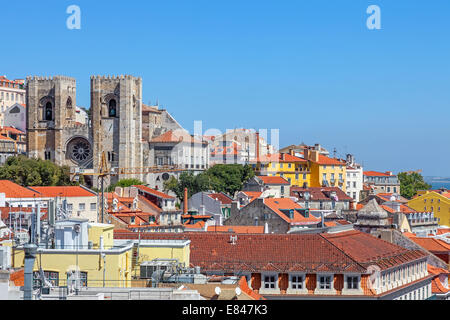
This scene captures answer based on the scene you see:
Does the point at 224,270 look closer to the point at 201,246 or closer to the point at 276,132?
the point at 201,246

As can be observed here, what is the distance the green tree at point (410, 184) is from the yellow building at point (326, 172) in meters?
28.7

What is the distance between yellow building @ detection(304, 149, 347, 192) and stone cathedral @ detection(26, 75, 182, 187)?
2239 cm

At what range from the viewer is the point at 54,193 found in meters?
80.1

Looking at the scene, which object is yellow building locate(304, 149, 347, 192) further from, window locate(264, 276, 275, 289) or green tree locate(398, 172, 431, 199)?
window locate(264, 276, 275, 289)

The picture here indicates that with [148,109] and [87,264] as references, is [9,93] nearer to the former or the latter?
[148,109]

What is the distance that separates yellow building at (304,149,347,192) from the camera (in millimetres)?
127625

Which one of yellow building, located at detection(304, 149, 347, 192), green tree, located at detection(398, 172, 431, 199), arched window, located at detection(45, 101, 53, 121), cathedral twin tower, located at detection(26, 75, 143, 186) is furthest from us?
green tree, located at detection(398, 172, 431, 199)

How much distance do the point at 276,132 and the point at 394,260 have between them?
9365 centimetres

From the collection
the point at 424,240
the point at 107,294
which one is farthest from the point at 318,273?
the point at 424,240

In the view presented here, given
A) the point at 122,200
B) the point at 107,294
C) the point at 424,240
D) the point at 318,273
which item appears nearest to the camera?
the point at 107,294

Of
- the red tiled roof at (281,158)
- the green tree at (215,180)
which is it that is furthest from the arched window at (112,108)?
the red tiled roof at (281,158)

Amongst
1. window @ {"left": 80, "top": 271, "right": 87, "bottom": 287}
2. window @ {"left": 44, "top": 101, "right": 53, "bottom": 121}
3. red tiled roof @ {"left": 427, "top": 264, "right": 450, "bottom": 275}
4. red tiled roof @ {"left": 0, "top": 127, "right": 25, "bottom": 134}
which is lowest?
red tiled roof @ {"left": 427, "top": 264, "right": 450, "bottom": 275}

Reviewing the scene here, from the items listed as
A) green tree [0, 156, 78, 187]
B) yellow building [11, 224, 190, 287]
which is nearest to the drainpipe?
yellow building [11, 224, 190, 287]

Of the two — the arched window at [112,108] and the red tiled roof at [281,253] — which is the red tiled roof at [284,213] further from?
the arched window at [112,108]
